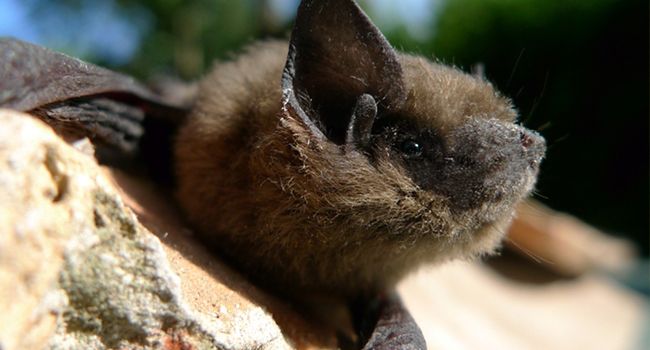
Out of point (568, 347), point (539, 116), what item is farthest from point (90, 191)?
point (539, 116)

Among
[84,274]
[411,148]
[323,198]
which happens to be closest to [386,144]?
[411,148]

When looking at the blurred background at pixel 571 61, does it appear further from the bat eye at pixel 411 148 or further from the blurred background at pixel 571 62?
the bat eye at pixel 411 148

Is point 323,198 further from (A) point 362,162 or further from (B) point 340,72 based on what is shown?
(B) point 340,72

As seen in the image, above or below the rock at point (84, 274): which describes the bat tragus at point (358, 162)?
above

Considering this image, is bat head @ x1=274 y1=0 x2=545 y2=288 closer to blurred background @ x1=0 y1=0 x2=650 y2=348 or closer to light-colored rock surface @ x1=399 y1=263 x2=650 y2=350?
light-colored rock surface @ x1=399 y1=263 x2=650 y2=350

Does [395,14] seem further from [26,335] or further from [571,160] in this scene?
[26,335]

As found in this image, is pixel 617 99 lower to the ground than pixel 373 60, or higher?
higher

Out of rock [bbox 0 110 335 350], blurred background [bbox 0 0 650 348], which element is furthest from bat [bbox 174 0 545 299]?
blurred background [bbox 0 0 650 348]

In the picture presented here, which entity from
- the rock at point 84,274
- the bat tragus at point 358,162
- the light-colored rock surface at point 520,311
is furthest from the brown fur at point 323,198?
the light-colored rock surface at point 520,311
